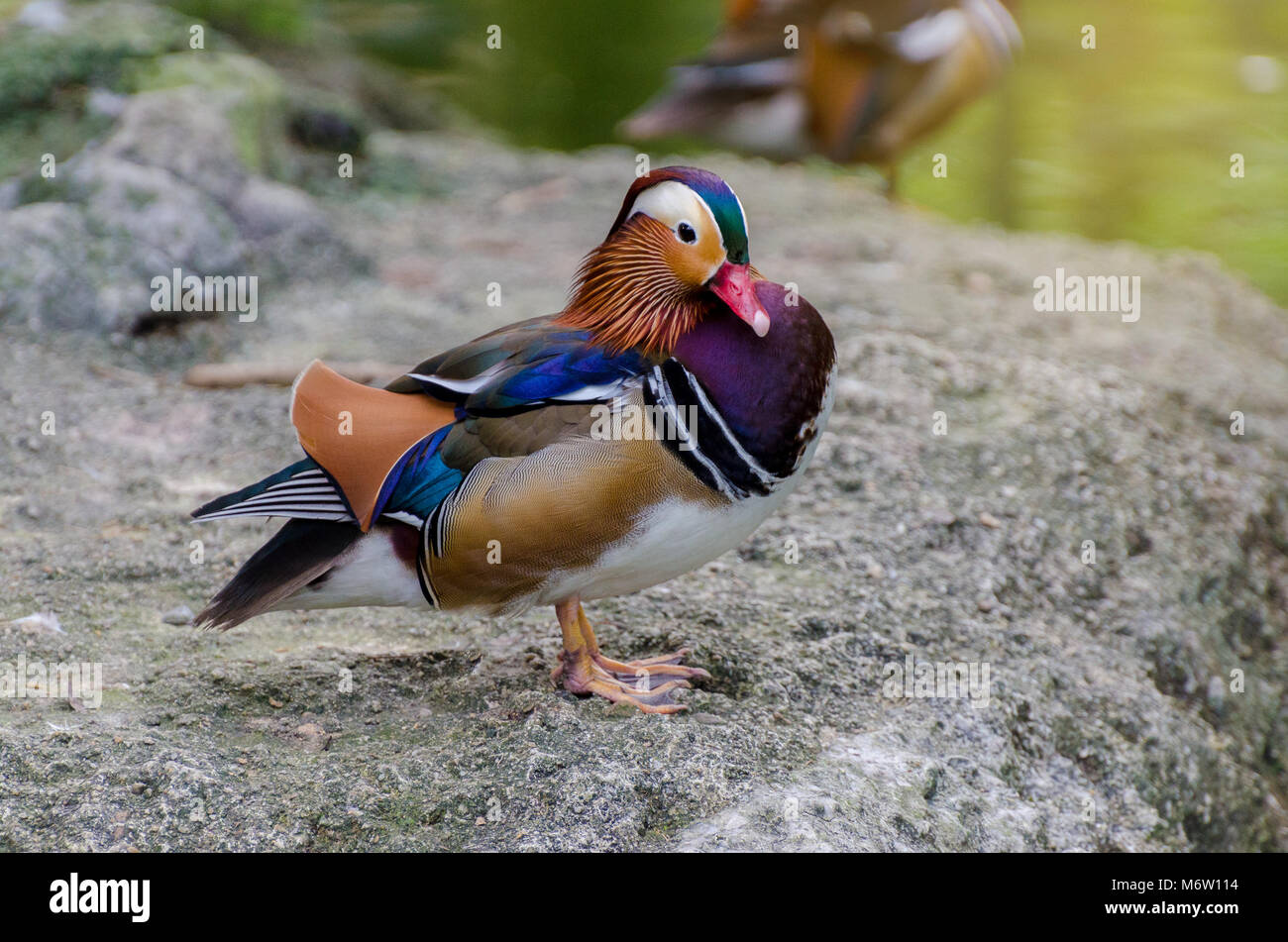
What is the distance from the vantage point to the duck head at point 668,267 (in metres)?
2.31

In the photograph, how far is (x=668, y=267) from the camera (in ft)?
7.85

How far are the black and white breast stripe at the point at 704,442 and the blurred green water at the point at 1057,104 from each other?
5097 mm

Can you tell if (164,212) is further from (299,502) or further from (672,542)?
(672,542)

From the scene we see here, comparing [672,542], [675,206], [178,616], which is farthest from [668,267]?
[178,616]

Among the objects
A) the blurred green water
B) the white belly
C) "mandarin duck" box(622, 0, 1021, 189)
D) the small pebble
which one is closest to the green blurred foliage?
the blurred green water

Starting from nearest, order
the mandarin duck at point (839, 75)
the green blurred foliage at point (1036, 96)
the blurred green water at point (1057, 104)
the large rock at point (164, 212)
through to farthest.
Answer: the large rock at point (164, 212), the mandarin duck at point (839, 75), the green blurred foliage at point (1036, 96), the blurred green water at point (1057, 104)

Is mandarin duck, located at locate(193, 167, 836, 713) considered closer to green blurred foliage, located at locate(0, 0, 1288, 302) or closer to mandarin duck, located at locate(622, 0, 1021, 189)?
mandarin duck, located at locate(622, 0, 1021, 189)

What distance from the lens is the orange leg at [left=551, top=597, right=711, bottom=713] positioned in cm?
251

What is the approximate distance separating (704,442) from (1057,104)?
22.2ft

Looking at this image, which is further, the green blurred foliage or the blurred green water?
the blurred green water

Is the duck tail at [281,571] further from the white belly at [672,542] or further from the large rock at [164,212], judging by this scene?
the large rock at [164,212]

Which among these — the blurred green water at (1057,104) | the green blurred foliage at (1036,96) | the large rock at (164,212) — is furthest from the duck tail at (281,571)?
the blurred green water at (1057,104)
